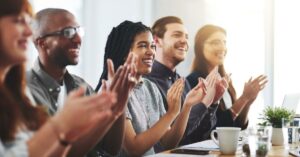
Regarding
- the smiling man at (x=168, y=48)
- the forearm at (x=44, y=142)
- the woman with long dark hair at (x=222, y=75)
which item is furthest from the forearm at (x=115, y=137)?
the woman with long dark hair at (x=222, y=75)

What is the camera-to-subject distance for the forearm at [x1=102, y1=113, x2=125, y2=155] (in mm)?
1809

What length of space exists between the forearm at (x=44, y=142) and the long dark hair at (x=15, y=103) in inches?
5.4

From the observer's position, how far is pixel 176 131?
238 cm

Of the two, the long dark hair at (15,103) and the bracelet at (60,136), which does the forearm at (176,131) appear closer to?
the long dark hair at (15,103)

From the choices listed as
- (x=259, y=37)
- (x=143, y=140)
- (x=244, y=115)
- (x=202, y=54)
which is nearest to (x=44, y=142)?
(x=143, y=140)

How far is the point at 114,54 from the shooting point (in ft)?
7.32

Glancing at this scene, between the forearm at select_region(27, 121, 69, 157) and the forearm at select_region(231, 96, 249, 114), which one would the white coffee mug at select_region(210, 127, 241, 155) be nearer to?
the forearm at select_region(27, 121, 69, 157)

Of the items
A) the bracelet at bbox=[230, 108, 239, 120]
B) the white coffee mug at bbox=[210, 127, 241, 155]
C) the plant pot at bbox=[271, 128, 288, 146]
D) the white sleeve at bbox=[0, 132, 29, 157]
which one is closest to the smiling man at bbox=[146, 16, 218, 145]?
the bracelet at bbox=[230, 108, 239, 120]

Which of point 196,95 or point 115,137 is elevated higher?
point 196,95

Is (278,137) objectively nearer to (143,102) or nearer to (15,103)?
(143,102)

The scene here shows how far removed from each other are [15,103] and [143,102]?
1.26 meters

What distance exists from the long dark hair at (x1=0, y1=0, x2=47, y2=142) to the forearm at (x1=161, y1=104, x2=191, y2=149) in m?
1.26

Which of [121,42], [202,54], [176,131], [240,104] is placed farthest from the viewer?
[202,54]

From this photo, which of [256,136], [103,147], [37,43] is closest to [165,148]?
[103,147]
